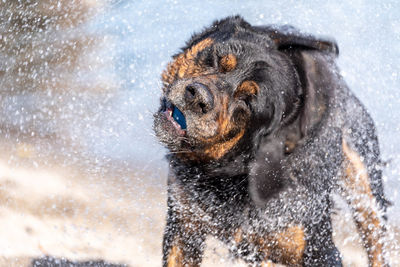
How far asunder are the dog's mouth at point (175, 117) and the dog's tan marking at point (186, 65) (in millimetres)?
182

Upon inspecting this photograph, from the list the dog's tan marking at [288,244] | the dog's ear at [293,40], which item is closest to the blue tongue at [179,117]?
the dog's ear at [293,40]

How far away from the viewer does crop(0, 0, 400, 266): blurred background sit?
321 centimetres

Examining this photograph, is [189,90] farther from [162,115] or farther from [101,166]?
[101,166]

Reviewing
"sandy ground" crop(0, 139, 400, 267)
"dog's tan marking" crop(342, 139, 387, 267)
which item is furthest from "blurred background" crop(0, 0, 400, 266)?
"dog's tan marking" crop(342, 139, 387, 267)

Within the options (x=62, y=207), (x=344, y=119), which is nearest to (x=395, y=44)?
(x=344, y=119)

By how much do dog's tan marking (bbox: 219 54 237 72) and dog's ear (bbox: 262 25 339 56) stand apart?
34 cm

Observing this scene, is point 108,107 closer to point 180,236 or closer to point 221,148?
point 180,236

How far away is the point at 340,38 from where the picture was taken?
12.5 feet

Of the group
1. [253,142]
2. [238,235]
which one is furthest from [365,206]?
[253,142]

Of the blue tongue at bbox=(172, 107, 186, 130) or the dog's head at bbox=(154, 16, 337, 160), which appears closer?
the dog's head at bbox=(154, 16, 337, 160)

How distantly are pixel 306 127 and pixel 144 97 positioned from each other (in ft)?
5.50

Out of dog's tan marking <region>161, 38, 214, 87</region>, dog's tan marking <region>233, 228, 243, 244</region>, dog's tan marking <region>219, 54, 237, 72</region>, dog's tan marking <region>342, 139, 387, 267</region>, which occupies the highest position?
dog's tan marking <region>161, 38, 214, 87</region>

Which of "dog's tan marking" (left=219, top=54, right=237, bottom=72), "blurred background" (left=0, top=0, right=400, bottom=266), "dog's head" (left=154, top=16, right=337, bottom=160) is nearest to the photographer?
"dog's head" (left=154, top=16, right=337, bottom=160)

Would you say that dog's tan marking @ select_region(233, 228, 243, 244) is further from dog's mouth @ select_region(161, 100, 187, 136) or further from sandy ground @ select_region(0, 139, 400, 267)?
dog's mouth @ select_region(161, 100, 187, 136)
